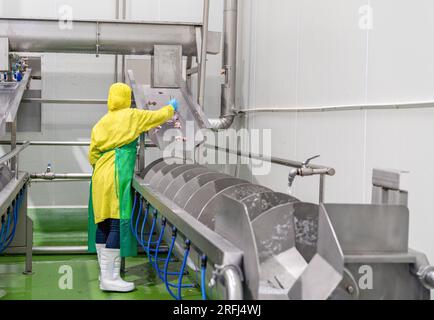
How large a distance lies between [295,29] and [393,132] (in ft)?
5.36

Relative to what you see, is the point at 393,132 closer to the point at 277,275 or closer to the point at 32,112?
the point at 277,275

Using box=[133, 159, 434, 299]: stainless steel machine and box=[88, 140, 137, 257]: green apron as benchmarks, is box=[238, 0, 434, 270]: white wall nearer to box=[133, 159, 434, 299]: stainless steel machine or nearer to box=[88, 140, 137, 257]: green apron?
box=[133, 159, 434, 299]: stainless steel machine

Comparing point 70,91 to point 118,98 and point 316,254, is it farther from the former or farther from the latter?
point 316,254

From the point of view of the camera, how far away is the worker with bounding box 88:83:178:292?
3.47 metres

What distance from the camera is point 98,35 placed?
451 centimetres

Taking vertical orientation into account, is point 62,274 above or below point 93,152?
below

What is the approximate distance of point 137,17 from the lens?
566 cm

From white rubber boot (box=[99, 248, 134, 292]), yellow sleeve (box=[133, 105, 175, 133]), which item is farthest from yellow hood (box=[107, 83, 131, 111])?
white rubber boot (box=[99, 248, 134, 292])

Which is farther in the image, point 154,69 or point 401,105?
point 154,69

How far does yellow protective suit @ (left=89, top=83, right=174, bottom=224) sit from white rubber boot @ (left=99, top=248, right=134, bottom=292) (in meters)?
0.20

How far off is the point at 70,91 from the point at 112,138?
2.29m

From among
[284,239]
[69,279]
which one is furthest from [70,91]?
[284,239]
